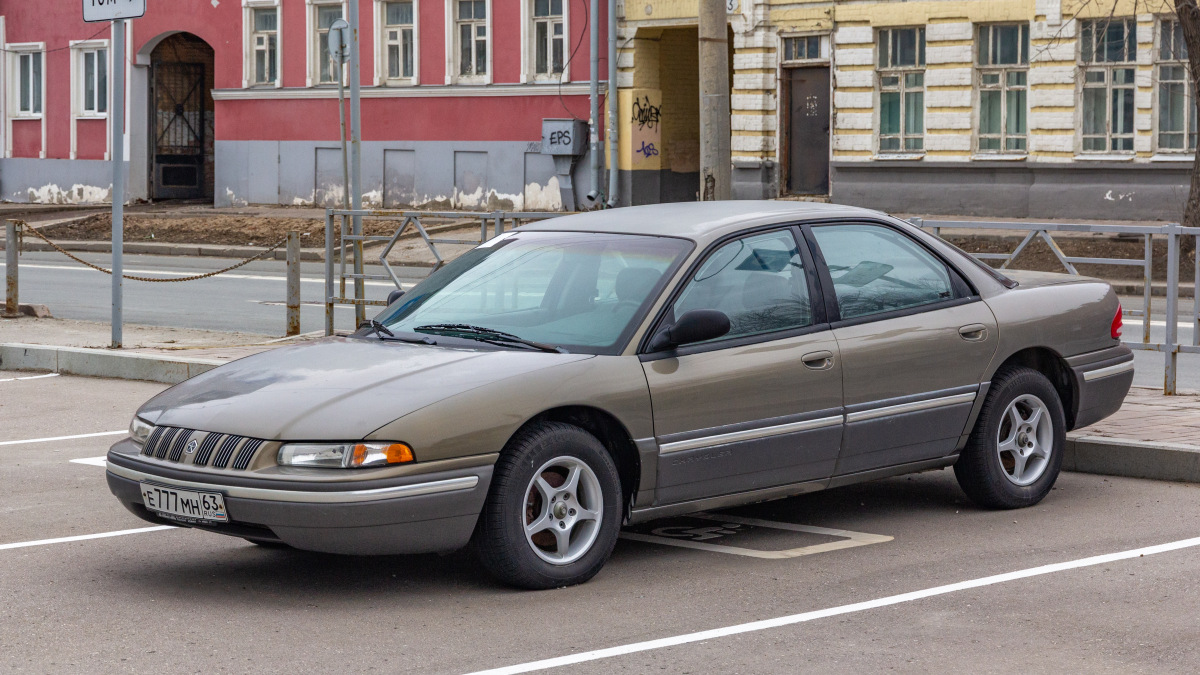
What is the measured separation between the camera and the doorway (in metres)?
39.9

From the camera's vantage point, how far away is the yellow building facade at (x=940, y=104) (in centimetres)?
2691

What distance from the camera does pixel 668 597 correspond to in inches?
244

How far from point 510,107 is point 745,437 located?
90.4 feet

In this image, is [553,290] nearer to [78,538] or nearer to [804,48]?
[78,538]

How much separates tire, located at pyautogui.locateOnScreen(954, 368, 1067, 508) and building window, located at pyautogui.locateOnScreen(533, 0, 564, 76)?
26141 mm

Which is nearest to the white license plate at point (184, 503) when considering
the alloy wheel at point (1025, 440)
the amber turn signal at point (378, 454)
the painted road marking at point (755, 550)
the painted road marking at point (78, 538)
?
the amber turn signal at point (378, 454)

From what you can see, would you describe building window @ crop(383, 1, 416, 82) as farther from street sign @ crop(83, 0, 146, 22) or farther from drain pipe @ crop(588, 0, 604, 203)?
street sign @ crop(83, 0, 146, 22)

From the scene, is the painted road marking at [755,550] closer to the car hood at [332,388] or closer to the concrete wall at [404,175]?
the car hood at [332,388]

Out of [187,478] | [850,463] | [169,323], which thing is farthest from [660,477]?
[169,323]

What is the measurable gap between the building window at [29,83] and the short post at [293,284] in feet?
94.9

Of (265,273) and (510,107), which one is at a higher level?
(510,107)

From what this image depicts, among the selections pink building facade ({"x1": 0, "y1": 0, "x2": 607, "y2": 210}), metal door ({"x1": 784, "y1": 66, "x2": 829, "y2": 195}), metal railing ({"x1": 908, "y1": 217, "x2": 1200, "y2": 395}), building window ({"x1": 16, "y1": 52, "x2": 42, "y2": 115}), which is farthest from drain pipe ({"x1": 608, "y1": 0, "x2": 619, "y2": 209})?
metal railing ({"x1": 908, "y1": 217, "x2": 1200, "y2": 395})

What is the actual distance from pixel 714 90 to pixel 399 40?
24.5 meters

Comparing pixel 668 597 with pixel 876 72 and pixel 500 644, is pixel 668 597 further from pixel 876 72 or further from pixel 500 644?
pixel 876 72
